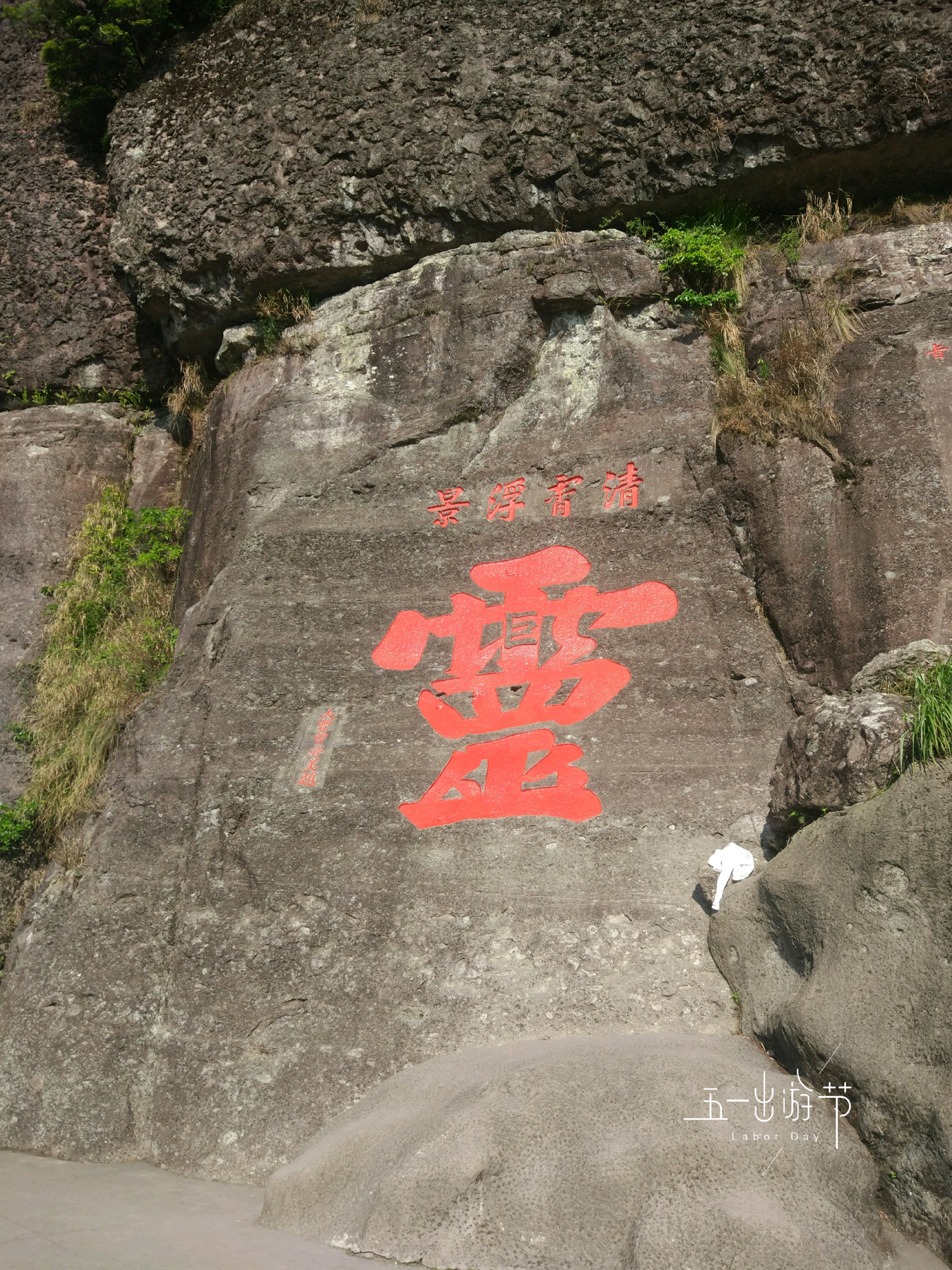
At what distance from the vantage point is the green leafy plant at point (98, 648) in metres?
5.70

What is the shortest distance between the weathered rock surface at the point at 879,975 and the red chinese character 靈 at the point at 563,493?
2.50 metres

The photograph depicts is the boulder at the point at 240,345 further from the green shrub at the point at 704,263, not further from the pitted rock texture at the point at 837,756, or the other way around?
the pitted rock texture at the point at 837,756

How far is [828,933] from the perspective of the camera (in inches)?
137

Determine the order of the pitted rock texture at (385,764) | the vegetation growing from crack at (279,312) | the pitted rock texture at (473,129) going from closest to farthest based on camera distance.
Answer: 1. the pitted rock texture at (385,764)
2. the pitted rock texture at (473,129)
3. the vegetation growing from crack at (279,312)

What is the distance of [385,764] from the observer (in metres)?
4.97

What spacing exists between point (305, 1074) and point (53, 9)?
28.3 ft

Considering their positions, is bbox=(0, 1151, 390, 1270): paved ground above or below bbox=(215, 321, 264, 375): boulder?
below

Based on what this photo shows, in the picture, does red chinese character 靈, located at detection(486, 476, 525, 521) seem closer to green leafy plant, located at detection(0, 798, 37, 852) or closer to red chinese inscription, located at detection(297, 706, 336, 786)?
red chinese inscription, located at detection(297, 706, 336, 786)

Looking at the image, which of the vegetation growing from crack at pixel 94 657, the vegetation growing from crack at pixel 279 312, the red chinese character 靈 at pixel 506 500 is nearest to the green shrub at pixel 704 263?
the red chinese character 靈 at pixel 506 500

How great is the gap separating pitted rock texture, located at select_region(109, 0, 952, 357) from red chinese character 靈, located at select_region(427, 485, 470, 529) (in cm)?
213

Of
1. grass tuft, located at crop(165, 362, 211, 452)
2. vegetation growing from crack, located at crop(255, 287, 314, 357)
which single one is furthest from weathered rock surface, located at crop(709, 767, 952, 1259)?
grass tuft, located at crop(165, 362, 211, 452)

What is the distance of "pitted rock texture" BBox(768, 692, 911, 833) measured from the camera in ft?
12.1

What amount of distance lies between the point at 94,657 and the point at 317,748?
2198 millimetres

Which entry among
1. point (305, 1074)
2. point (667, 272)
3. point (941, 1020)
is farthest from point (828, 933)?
point (667, 272)
